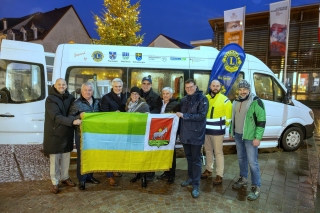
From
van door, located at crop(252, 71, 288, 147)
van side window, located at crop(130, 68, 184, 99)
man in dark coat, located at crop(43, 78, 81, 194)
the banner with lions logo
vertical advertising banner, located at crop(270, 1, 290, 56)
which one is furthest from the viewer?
vertical advertising banner, located at crop(270, 1, 290, 56)

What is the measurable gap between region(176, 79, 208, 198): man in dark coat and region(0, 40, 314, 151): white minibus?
209 cm

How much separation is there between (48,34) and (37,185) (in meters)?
24.7

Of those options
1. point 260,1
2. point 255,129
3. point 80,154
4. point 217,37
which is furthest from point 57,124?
point 260,1

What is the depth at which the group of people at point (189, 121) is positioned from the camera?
3766mm

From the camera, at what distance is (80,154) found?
4023mm

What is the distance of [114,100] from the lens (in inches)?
171

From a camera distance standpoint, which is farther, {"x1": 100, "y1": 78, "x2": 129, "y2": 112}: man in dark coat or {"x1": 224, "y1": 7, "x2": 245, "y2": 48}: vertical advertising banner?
{"x1": 224, "y1": 7, "x2": 245, "y2": 48}: vertical advertising banner

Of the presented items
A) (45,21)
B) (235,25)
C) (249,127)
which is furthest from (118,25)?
(45,21)

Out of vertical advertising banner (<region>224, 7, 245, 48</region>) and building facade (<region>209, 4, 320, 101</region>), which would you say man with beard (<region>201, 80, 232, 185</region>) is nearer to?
vertical advertising banner (<region>224, 7, 245, 48</region>)

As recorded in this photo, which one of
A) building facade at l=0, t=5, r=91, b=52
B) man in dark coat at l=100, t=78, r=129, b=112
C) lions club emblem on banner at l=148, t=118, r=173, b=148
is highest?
building facade at l=0, t=5, r=91, b=52

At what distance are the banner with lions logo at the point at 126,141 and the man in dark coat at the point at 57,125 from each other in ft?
0.90

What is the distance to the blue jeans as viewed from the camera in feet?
12.7

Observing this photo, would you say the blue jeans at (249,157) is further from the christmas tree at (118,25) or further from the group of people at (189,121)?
the christmas tree at (118,25)

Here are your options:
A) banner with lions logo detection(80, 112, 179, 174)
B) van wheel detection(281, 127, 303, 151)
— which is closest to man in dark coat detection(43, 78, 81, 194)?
banner with lions logo detection(80, 112, 179, 174)
